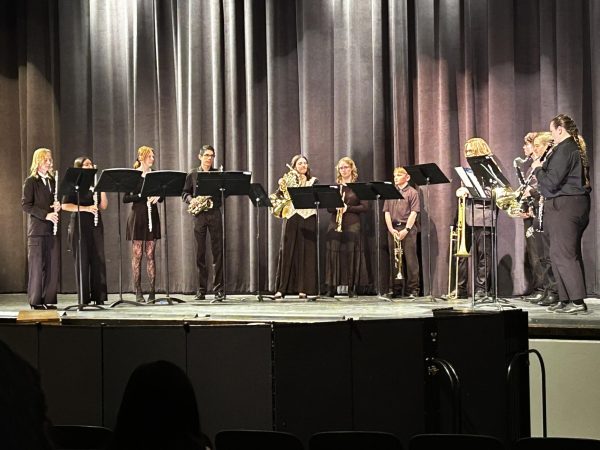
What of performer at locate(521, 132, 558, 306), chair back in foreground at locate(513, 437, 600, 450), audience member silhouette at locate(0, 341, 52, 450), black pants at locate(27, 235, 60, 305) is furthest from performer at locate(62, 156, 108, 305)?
audience member silhouette at locate(0, 341, 52, 450)

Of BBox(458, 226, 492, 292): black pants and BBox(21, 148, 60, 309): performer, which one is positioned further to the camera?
BBox(458, 226, 492, 292): black pants

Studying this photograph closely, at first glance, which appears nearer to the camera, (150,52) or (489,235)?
(489,235)

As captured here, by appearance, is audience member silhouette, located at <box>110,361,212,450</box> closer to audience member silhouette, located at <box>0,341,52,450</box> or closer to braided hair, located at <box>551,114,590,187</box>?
audience member silhouette, located at <box>0,341,52,450</box>

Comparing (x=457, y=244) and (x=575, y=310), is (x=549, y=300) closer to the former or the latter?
(x=575, y=310)

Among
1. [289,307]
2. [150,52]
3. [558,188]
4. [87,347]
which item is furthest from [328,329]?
[150,52]

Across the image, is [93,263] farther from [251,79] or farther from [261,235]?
[251,79]

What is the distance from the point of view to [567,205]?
A: 7.37 metres

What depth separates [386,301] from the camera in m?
9.72

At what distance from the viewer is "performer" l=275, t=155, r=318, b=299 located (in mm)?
10391

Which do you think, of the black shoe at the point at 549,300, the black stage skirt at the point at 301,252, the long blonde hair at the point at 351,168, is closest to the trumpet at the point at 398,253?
the long blonde hair at the point at 351,168

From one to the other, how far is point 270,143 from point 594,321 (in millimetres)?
6265

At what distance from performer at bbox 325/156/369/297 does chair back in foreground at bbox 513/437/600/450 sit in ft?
24.2

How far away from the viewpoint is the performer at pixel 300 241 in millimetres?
10391

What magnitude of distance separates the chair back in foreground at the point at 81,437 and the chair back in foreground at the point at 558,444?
60.2 inches
